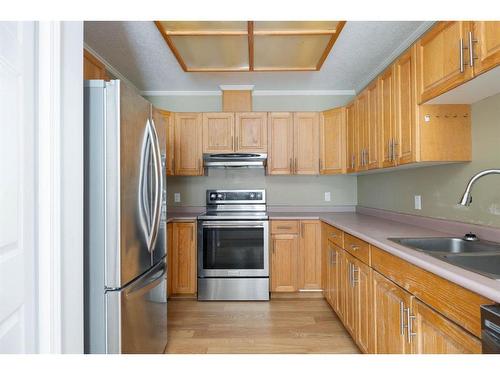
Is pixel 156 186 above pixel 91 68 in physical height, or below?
below

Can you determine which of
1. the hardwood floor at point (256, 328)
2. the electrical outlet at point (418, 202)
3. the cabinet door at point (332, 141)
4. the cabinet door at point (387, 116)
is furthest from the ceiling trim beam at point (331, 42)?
the hardwood floor at point (256, 328)

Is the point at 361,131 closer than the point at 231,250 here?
Yes

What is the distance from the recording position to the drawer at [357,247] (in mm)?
1904

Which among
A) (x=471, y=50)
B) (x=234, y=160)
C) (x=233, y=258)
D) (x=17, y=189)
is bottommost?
(x=233, y=258)

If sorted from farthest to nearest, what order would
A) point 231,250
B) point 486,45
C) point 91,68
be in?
point 231,250 → point 91,68 → point 486,45

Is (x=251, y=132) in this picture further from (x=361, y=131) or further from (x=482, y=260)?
(x=482, y=260)

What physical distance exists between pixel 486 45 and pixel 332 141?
7.07ft

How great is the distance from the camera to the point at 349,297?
2.27m

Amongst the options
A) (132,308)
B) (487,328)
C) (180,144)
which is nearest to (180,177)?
(180,144)

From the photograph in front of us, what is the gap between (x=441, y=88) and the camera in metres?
1.63

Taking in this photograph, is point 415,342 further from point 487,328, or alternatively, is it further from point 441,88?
point 441,88

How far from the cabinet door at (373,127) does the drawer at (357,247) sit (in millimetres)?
673

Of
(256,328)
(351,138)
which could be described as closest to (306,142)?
(351,138)
